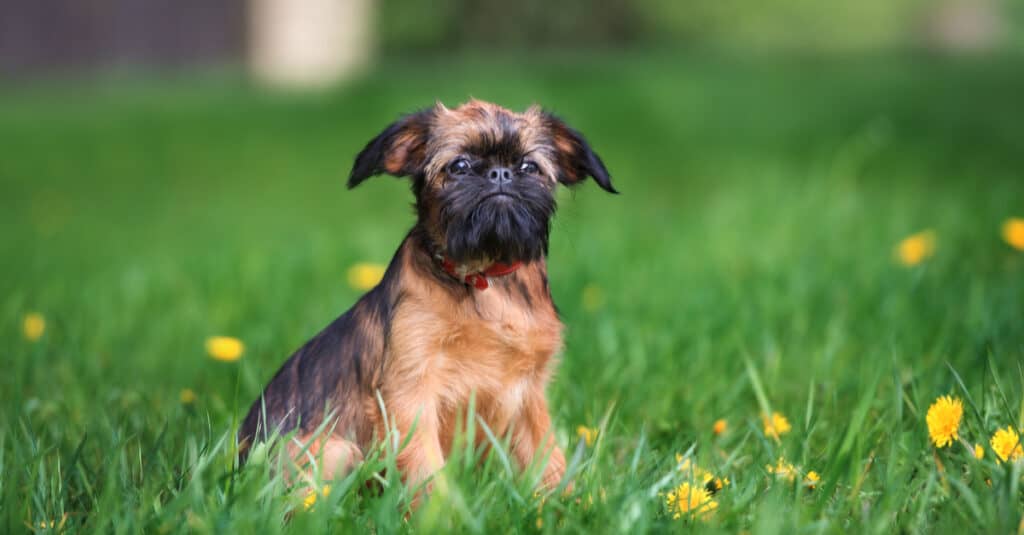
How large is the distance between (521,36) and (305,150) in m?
12.2

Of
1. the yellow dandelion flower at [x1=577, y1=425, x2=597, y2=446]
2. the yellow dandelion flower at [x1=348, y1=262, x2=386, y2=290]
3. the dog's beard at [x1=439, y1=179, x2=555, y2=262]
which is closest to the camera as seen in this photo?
the dog's beard at [x1=439, y1=179, x2=555, y2=262]

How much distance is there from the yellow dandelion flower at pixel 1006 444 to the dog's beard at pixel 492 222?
4.43 ft

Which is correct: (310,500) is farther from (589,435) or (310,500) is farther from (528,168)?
(528,168)

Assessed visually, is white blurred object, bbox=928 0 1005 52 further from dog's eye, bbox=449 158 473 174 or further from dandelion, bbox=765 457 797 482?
dog's eye, bbox=449 158 473 174

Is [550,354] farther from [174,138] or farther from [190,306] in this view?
[174,138]

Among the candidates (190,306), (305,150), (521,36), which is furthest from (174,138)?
(521,36)

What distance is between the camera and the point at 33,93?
14.0 metres

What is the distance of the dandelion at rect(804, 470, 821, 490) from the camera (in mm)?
2658

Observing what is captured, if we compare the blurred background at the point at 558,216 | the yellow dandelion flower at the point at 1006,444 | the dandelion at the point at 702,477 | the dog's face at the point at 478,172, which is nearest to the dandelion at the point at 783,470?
the dandelion at the point at 702,477

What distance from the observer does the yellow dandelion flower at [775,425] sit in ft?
10.3

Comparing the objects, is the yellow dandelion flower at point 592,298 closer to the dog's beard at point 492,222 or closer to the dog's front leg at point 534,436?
the dog's front leg at point 534,436

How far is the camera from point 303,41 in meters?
14.6

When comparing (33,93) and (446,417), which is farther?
(33,93)

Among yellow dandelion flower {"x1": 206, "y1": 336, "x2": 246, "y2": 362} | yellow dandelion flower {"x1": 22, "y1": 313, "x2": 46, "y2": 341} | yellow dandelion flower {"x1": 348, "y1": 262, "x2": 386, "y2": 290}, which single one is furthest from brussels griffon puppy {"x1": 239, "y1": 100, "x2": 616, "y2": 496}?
→ yellow dandelion flower {"x1": 22, "y1": 313, "x2": 46, "y2": 341}
